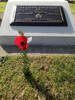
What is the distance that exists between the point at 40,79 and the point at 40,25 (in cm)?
287

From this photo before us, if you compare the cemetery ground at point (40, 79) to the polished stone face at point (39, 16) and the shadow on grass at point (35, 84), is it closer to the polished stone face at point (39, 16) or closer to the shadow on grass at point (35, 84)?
the shadow on grass at point (35, 84)

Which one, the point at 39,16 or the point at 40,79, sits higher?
the point at 39,16

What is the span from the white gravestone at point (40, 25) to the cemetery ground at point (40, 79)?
35.1 inches

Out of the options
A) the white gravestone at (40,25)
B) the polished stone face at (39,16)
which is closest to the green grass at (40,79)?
the white gravestone at (40,25)

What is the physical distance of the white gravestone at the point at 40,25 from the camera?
22.8 feet

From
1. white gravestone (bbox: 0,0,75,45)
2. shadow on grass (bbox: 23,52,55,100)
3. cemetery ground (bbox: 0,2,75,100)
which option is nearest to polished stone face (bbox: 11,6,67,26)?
white gravestone (bbox: 0,0,75,45)

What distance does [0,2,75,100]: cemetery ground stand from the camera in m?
5.37

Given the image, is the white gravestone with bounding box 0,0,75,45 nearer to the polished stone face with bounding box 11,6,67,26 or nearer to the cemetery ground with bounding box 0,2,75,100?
the polished stone face with bounding box 11,6,67,26

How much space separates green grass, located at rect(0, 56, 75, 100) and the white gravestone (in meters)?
0.95

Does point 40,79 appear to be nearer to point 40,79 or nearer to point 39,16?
point 40,79

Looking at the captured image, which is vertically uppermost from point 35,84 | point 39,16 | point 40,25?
point 39,16

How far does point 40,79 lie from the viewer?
229 inches

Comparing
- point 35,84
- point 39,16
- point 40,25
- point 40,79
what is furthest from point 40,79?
point 39,16

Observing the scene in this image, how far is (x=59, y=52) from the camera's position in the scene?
6.95m
